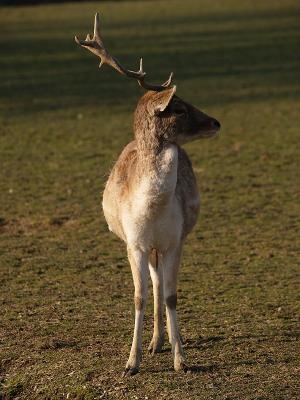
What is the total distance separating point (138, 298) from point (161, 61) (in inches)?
740

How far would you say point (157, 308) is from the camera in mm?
7777

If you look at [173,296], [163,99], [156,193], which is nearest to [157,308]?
[173,296]

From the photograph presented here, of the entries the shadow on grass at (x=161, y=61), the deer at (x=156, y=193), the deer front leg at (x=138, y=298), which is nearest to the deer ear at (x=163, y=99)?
the deer at (x=156, y=193)

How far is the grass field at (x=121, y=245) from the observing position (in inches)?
290

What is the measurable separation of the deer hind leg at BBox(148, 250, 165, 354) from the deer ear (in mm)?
1239

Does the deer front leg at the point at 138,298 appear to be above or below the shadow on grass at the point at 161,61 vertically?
below

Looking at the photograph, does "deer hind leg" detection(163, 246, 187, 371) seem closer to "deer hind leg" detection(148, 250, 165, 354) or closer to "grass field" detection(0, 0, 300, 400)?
"grass field" detection(0, 0, 300, 400)

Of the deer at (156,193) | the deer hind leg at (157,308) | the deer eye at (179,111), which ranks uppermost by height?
the deer eye at (179,111)

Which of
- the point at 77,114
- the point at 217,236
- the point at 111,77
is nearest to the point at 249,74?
the point at 111,77

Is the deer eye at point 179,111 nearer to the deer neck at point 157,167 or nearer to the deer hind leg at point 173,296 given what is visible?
the deer neck at point 157,167

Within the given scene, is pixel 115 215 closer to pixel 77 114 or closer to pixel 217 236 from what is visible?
pixel 217 236

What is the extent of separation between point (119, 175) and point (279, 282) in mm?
2489

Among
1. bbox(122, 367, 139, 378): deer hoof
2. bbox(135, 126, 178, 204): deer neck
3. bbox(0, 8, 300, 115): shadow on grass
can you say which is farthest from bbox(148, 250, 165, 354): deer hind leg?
bbox(0, 8, 300, 115): shadow on grass

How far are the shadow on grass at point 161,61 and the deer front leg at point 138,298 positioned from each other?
41.6 ft
